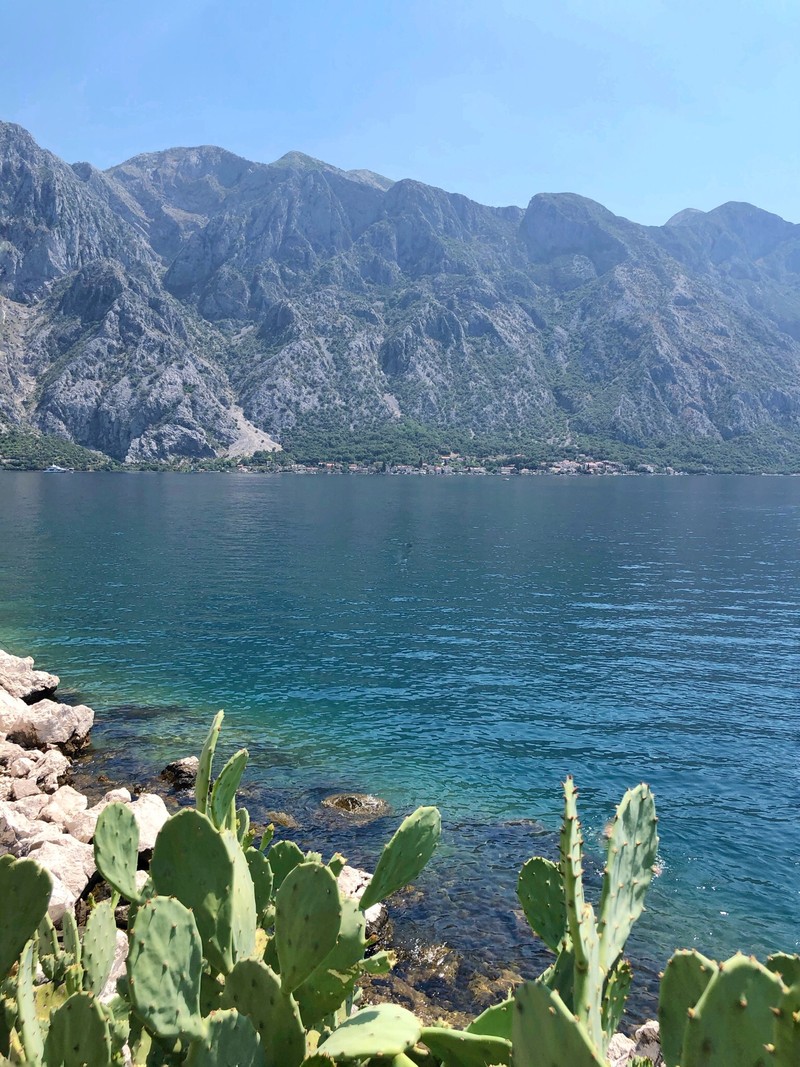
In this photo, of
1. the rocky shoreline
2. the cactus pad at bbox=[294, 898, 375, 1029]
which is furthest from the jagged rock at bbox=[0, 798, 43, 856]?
the cactus pad at bbox=[294, 898, 375, 1029]

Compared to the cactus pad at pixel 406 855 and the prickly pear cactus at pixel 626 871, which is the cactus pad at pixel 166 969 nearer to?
the cactus pad at pixel 406 855

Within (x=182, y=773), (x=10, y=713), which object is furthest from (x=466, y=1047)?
(x=10, y=713)

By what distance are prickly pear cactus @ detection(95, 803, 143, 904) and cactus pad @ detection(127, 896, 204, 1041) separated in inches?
49.4

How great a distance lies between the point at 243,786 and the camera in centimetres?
2175

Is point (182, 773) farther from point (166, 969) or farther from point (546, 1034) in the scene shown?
point (546, 1034)

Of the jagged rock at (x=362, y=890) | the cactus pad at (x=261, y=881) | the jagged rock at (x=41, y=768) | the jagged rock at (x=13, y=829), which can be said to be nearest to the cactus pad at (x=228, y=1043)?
the cactus pad at (x=261, y=881)

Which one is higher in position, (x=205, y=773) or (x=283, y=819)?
(x=205, y=773)

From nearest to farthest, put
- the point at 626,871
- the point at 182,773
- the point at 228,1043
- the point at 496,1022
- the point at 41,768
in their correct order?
the point at 228,1043, the point at 626,871, the point at 496,1022, the point at 41,768, the point at 182,773

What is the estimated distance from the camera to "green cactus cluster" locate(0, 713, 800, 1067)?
2.27 meters

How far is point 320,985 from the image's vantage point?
3877mm

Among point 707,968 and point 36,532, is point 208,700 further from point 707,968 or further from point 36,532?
point 36,532

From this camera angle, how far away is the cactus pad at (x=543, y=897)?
4855 mm

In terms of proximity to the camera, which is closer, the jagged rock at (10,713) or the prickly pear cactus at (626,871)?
the prickly pear cactus at (626,871)

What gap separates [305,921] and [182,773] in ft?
64.8
